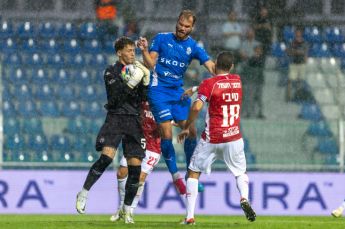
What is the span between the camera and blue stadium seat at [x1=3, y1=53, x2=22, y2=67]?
17.4 m

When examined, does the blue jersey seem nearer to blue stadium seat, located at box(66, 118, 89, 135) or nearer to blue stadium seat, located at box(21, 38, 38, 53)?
Result: blue stadium seat, located at box(66, 118, 89, 135)

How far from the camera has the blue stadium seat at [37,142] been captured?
16609 millimetres

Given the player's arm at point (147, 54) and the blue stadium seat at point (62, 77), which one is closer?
the player's arm at point (147, 54)

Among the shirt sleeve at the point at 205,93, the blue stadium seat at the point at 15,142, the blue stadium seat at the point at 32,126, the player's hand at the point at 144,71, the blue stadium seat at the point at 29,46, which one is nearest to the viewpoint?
the shirt sleeve at the point at 205,93

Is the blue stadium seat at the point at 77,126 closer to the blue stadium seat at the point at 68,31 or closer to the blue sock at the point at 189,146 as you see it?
the blue stadium seat at the point at 68,31

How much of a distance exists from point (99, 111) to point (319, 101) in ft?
10.8

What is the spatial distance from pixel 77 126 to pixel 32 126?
679 mm

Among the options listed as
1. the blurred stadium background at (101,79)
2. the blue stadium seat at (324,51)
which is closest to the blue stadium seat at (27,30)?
the blurred stadium background at (101,79)

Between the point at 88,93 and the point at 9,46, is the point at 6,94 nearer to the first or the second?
the point at 9,46

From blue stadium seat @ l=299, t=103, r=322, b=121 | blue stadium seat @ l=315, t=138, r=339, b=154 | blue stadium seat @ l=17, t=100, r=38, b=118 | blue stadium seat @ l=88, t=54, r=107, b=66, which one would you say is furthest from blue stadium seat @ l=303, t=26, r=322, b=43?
blue stadium seat @ l=17, t=100, r=38, b=118

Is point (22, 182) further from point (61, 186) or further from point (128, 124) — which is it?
point (128, 124)

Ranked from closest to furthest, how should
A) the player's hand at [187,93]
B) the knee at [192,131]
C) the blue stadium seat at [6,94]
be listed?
the player's hand at [187,93] < the knee at [192,131] < the blue stadium seat at [6,94]

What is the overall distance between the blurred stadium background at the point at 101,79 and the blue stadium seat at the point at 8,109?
0.01m

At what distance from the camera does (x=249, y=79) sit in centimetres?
1723
